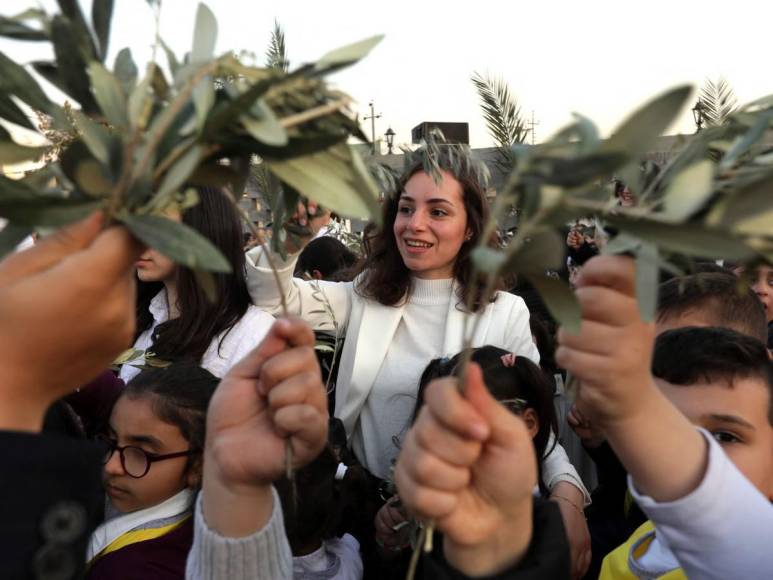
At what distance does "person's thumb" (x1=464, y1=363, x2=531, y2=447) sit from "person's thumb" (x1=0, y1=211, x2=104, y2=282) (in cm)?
49

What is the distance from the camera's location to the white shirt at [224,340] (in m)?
2.56

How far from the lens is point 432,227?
Answer: 296 cm

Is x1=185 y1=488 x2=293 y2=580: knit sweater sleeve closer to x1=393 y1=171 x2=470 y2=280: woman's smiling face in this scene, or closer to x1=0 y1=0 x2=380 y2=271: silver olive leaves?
x1=0 y1=0 x2=380 y2=271: silver olive leaves

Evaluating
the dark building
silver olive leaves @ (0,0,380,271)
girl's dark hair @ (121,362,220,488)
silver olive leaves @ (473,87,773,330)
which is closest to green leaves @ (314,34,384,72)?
silver olive leaves @ (0,0,380,271)

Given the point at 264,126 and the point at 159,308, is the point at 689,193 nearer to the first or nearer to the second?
the point at 264,126

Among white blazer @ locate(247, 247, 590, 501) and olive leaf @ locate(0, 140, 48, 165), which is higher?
olive leaf @ locate(0, 140, 48, 165)

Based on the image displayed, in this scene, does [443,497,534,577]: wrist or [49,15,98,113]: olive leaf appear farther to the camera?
[443,497,534,577]: wrist

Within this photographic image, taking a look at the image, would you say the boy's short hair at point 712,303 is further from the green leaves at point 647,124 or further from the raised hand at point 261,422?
the green leaves at point 647,124

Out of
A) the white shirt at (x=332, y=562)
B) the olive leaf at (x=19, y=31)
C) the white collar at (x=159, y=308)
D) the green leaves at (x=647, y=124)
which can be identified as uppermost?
the green leaves at (x=647, y=124)

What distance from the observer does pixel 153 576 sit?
1.76 meters

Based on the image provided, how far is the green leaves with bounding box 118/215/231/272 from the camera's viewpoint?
76 cm

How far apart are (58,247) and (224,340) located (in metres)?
1.80

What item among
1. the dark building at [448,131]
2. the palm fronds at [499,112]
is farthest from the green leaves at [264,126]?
the palm fronds at [499,112]

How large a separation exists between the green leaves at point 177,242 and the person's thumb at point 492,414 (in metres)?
0.34
